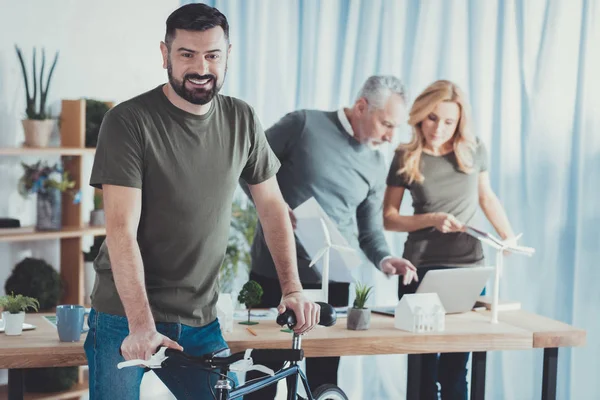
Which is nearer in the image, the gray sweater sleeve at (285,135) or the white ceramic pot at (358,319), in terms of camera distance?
the white ceramic pot at (358,319)

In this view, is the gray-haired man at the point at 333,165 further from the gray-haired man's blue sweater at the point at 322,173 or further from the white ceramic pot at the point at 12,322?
the white ceramic pot at the point at 12,322

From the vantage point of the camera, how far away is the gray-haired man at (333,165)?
361 centimetres

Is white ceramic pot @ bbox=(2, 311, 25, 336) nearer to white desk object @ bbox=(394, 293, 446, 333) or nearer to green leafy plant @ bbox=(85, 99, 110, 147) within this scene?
white desk object @ bbox=(394, 293, 446, 333)

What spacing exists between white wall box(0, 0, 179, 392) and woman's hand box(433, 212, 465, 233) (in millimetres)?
1967

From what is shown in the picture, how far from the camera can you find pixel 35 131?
4.18 m

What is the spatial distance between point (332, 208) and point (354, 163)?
21 cm

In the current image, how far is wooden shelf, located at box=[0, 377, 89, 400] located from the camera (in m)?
4.05

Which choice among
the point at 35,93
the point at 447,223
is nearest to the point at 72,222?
the point at 35,93

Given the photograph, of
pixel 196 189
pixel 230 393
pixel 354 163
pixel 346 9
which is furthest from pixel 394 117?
pixel 230 393

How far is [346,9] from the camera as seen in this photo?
4.67 metres

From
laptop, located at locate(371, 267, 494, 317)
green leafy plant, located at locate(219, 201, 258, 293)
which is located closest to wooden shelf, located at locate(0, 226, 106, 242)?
green leafy plant, located at locate(219, 201, 258, 293)


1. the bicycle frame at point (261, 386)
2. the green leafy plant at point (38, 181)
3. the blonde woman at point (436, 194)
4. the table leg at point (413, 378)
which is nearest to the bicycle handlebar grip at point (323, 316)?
the bicycle frame at point (261, 386)

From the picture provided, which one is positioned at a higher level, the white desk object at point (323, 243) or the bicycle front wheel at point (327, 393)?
the white desk object at point (323, 243)

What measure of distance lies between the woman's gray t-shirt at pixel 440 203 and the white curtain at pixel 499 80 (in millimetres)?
981
